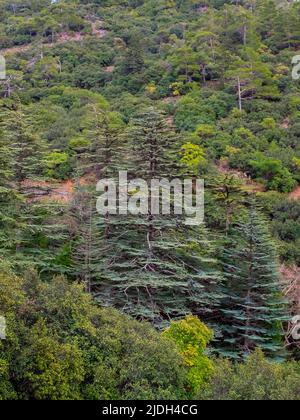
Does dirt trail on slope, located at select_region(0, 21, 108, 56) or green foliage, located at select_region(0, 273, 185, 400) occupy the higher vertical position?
dirt trail on slope, located at select_region(0, 21, 108, 56)

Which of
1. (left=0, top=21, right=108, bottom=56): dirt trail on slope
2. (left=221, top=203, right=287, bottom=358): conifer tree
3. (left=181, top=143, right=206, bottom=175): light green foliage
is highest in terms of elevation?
(left=0, top=21, right=108, bottom=56): dirt trail on slope

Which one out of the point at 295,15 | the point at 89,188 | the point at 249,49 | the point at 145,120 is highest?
the point at 295,15

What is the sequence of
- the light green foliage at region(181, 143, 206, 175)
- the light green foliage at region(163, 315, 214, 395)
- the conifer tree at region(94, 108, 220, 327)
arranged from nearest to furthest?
the light green foliage at region(163, 315, 214, 395) < the conifer tree at region(94, 108, 220, 327) < the light green foliage at region(181, 143, 206, 175)

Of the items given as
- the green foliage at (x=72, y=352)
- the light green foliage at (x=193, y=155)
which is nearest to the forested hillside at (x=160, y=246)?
the green foliage at (x=72, y=352)

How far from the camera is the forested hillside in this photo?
1049 cm

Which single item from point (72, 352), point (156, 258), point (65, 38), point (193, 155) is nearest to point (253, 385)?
point (72, 352)

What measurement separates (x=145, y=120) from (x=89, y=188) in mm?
4209

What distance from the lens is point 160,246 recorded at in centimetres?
1711

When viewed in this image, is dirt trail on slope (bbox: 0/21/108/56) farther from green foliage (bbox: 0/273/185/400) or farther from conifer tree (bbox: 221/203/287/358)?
green foliage (bbox: 0/273/185/400)

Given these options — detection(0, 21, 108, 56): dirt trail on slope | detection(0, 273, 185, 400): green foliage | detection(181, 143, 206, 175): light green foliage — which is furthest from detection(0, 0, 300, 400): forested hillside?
detection(0, 21, 108, 56): dirt trail on slope

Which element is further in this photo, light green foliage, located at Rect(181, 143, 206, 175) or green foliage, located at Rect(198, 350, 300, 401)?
light green foliage, located at Rect(181, 143, 206, 175)
